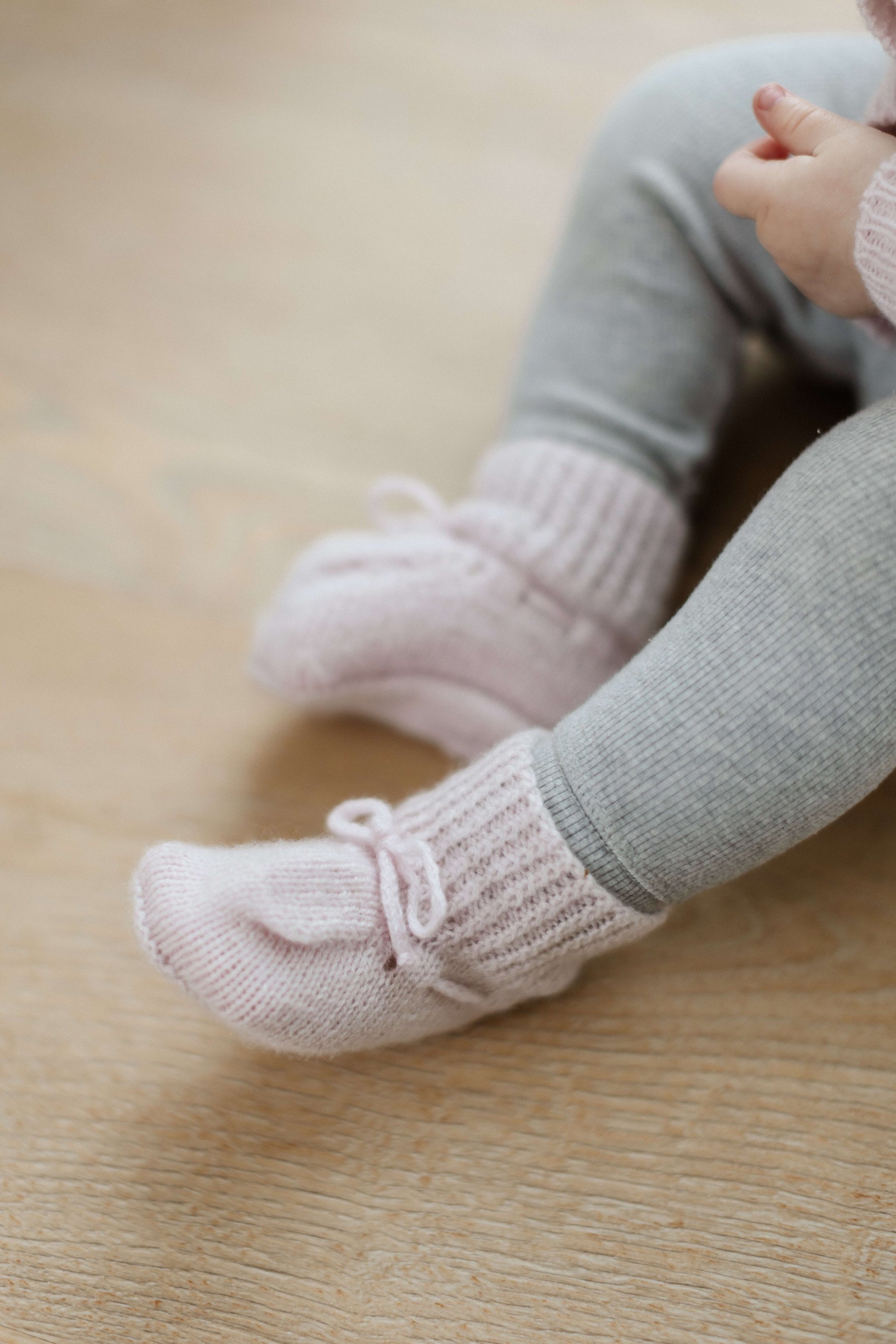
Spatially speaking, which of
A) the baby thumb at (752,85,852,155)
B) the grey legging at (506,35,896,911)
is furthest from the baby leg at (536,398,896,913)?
the baby thumb at (752,85,852,155)

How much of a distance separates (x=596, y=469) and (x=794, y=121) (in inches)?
8.0

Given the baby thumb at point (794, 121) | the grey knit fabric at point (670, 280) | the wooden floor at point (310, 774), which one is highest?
the baby thumb at point (794, 121)

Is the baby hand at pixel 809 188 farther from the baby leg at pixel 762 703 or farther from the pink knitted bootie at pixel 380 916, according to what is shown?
the pink knitted bootie at pixel 380 916

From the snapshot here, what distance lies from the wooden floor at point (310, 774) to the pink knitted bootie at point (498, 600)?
63 millimetres

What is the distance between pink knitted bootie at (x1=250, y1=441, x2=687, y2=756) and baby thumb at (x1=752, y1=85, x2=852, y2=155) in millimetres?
192

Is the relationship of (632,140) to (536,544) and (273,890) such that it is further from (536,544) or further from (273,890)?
(273,890)

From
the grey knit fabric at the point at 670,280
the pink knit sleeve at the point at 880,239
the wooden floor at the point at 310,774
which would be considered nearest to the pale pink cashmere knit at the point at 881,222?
the pink knit sleeve at the point at 880,239

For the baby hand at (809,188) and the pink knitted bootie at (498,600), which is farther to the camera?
the pink knitted bootie at (498,600)

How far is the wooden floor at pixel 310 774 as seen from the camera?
52 centimetres

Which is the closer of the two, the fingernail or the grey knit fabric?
the fingernail

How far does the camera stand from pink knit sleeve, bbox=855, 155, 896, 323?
439 millimetres

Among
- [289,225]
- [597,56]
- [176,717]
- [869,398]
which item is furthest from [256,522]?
[597,56]

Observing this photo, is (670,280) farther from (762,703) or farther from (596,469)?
(762,703)

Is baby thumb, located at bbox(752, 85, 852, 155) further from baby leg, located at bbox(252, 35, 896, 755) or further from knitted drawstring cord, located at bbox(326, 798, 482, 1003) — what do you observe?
knitted drawstring cord, located at bbox(326, 798, 482, 1003)
